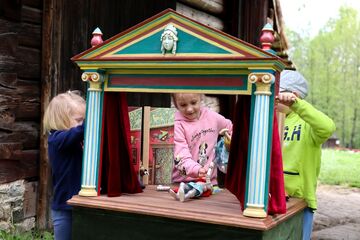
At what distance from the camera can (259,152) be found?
6.53ft

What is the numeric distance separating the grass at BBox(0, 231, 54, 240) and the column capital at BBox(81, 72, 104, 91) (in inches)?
59.1

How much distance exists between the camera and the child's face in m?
2.79

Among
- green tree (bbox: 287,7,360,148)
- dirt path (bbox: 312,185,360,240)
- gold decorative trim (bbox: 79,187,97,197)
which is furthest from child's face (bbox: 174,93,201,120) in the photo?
green tree (bbox: 287,7,360,148)

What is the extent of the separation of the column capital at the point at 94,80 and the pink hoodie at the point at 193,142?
650 mm

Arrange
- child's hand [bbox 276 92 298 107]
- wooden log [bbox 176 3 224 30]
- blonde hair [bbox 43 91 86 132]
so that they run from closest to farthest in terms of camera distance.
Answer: child's hand [bbox 276 92 298 107] < blonde hair [bbox 43 91 86 132] < wooden log [bbox 176 3 224 30]

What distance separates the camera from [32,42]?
371 cm

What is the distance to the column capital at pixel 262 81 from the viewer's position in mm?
1950

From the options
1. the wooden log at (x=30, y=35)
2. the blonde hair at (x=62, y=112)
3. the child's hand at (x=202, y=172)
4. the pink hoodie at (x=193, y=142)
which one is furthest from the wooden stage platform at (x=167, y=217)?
the wooden log at (x=30, y=35)

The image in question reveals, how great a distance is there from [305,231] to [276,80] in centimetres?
108

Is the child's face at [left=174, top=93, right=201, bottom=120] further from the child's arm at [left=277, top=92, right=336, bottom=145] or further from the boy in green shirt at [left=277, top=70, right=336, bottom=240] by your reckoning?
the child's arm at [left=277, top=92, right=336, bottom=145]

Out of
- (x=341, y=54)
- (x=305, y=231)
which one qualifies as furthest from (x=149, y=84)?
(x=341, y=54)

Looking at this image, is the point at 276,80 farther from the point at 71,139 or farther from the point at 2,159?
the point at 2,159

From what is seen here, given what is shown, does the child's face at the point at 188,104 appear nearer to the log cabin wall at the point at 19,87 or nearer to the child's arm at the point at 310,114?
the child's arm at the point at 310,114

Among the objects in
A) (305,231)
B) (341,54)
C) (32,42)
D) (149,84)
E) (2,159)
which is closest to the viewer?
(149,84)
